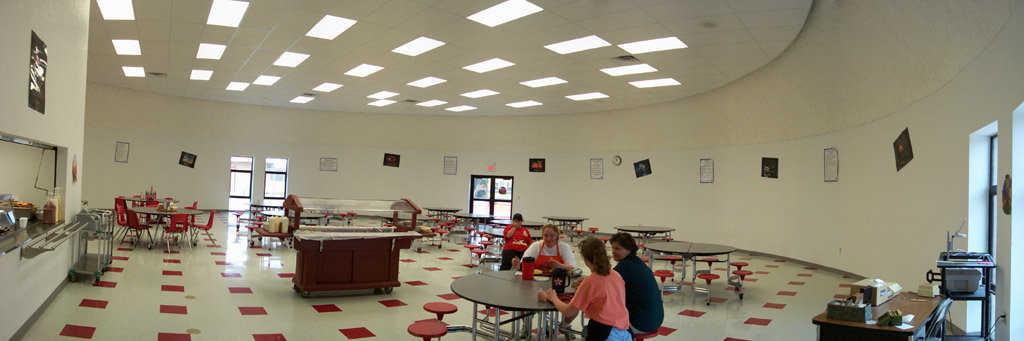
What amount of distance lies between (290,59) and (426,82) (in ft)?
9.02

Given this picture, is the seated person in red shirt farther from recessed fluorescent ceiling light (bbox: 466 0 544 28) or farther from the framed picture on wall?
the framed picture on wall

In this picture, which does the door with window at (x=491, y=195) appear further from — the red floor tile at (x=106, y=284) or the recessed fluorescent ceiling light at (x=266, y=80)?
the red floor tile at (x=106, y=284)

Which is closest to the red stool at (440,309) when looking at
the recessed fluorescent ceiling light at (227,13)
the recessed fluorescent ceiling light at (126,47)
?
the recessed fluorescent ceiling light at (227,13)

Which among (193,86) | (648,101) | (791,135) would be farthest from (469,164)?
(791,135)

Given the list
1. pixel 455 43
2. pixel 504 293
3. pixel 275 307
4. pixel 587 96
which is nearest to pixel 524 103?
pixel 587 96

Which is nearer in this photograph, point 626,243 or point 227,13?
point 626,243

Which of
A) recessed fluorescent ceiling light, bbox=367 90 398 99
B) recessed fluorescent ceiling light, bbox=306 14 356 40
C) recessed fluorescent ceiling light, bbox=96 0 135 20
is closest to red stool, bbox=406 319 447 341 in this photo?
recessed fluorescent ceiling light, bbox=306 14 356 40

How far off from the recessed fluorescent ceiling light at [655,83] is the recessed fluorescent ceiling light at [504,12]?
4327 mm

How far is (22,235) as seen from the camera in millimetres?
4012

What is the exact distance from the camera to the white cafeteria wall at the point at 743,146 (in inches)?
201

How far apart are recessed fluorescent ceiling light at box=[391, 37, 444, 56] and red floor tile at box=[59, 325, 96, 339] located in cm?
534

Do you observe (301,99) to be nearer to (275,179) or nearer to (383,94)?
(383,94)

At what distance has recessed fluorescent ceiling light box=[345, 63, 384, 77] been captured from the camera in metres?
10.1

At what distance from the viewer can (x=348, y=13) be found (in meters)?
6.95
